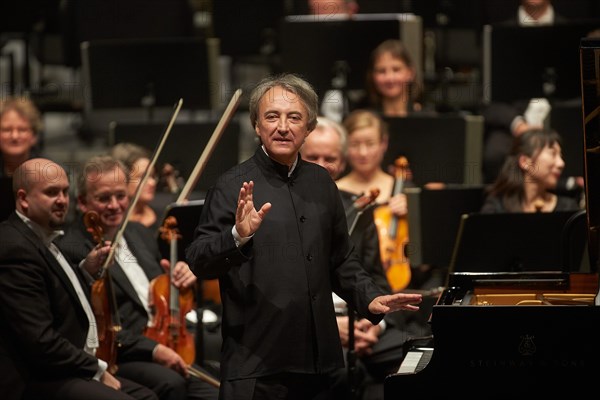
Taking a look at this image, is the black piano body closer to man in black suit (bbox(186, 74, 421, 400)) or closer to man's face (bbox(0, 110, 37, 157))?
man in black suit (bbox(186, 74, 421, 400))

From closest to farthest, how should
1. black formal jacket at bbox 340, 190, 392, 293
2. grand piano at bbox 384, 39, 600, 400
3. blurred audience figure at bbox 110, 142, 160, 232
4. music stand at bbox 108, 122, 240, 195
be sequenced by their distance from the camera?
grand piano at bbox 384, 39, 600, 400 → black formal jacket at bbox 340, 190, 392, 293 → blurred audience figure at bbox 110, 142, 160, 232 → music stand at bbox 108, 122, 240, 195

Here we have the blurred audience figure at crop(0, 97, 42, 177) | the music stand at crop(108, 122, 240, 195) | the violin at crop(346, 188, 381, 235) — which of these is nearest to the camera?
the violin at crop(346, 188, 381, 235)

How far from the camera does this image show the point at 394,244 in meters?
4.94

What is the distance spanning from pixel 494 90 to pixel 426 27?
38.7 inches

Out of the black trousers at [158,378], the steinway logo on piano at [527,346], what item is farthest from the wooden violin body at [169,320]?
the steinway logo on piano at [527,346]

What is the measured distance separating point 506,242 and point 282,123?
139cm

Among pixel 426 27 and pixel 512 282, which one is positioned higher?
pixel 426 27

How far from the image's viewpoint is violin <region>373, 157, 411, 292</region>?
194 inches

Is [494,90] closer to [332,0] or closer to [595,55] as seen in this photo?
[332,0]

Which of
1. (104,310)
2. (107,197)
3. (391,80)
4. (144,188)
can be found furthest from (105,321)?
(391,80)

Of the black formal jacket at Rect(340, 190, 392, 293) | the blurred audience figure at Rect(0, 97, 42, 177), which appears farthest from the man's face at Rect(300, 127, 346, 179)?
the blurred audience figure at Rect(0, 97, 42, 177)

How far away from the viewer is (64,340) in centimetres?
359

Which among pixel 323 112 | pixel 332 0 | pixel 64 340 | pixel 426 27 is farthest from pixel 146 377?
pixel 426 27

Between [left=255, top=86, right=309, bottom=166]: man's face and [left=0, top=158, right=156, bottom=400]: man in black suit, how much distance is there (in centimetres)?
88
